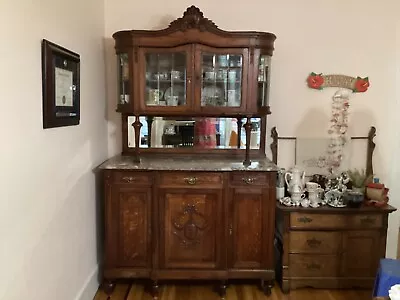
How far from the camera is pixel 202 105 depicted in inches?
120

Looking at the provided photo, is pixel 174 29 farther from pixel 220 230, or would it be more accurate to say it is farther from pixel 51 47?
pixel 220 230

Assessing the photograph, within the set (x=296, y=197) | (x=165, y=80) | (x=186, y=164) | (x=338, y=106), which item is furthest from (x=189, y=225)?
(x=338, y=106)

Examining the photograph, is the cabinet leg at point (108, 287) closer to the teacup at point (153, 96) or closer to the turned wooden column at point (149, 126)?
the turned wooden column at point (149, 126)

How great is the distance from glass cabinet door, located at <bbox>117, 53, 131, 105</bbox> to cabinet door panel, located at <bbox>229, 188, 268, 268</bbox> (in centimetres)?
111

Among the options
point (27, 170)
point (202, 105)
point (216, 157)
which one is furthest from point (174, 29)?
point (27, 170)

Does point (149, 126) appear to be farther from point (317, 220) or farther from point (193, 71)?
point (317, 220)

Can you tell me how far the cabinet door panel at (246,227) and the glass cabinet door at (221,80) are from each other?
2.27 ft

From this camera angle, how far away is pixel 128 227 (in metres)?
2.98

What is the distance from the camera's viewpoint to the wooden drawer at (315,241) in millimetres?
2996

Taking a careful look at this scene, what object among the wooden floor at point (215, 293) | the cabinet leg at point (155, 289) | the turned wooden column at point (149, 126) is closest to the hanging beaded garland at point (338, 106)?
the wooden floor at point (215, 293)

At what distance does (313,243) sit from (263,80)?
130 centimetres

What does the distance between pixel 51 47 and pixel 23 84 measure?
1.14 feet

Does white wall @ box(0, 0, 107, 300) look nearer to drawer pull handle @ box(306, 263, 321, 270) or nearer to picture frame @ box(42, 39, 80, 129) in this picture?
picture frame @ box(42, 39, 80, 129)

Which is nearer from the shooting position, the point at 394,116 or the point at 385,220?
the point at 385,220
